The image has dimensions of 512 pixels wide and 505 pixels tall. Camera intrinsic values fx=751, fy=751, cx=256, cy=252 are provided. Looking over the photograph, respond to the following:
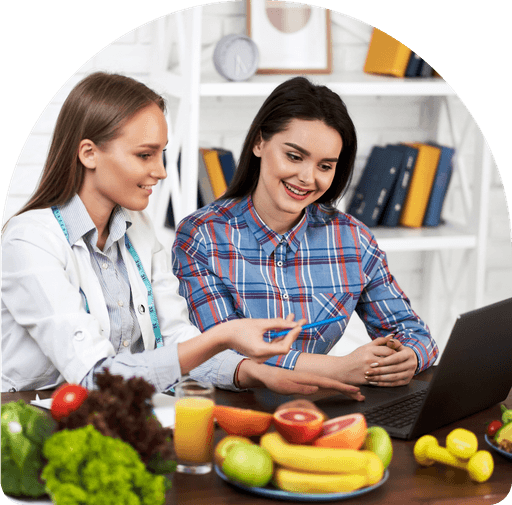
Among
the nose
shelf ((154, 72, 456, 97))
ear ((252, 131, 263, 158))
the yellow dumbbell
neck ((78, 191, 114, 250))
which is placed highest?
shelf ((154, 72, 456, 97))

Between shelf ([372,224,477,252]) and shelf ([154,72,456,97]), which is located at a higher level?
shelf ([154,72,456,97])

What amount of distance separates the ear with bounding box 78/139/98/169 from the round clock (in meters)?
1.09

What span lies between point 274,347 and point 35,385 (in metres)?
0.52

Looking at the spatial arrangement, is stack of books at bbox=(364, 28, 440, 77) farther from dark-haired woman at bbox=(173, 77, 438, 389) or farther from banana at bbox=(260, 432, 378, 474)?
banana at bbox=(260, 432, 378, 474)

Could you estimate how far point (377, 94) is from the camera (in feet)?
8.30

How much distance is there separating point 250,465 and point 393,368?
0.62 m

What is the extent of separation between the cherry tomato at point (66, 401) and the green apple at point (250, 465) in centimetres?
22

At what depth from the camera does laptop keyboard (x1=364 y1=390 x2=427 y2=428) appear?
4.15 feet

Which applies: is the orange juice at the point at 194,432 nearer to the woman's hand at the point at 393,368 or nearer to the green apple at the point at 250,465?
the green apple at the point at 250,465

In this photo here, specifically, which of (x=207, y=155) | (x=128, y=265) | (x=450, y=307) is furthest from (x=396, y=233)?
(x=128, y=265)

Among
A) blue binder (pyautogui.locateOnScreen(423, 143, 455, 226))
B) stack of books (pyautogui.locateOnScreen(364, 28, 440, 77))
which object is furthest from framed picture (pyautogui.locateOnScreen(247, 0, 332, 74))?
blue binder (pyautogui.locateOnScreen(423, 143, 455, 226))

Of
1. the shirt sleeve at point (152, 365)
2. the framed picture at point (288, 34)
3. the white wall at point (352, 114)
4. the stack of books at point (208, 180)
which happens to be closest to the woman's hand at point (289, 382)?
the shirt sleeve at point (152, 365)

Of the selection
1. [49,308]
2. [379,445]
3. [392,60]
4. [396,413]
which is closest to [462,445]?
[379,445]

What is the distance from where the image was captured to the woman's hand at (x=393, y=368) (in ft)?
4.94
